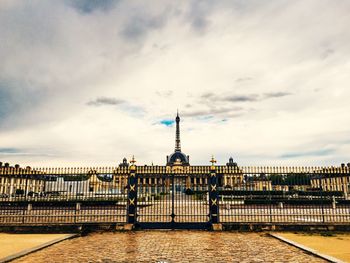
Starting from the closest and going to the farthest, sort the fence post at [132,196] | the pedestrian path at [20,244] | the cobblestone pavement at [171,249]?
the cobblestone pavement at [171,249]
the pedestrian path at [20,244]
the fence post at [132,196]

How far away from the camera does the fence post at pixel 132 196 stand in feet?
47.8

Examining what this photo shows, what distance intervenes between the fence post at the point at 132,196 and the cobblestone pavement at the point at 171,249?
4.48ft

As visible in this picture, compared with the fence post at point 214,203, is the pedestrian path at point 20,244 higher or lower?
lower

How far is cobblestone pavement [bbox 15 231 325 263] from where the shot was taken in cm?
852

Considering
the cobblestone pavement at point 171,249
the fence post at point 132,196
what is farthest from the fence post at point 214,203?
the fence post at point 132,196

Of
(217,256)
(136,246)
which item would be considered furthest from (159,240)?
(217,256)

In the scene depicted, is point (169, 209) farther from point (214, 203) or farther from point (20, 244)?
point (20, 244)

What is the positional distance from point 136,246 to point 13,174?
345 inches

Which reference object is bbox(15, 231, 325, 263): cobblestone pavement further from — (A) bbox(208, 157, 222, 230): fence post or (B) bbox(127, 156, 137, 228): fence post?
(B) bbox(127, 156, 137, 228): fence post

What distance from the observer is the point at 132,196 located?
14.7 meters

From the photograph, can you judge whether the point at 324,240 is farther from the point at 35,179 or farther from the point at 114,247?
the point at 35,179

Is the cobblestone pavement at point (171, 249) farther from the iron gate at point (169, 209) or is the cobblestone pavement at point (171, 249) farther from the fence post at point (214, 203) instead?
the iron gate at point (169, 209)

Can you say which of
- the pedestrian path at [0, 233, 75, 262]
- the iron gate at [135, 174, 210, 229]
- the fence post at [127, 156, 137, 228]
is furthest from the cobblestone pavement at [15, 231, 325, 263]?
the iron gate at [135, 174, 210, 229]

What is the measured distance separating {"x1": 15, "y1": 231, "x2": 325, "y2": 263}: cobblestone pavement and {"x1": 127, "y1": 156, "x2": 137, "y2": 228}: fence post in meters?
1.37
